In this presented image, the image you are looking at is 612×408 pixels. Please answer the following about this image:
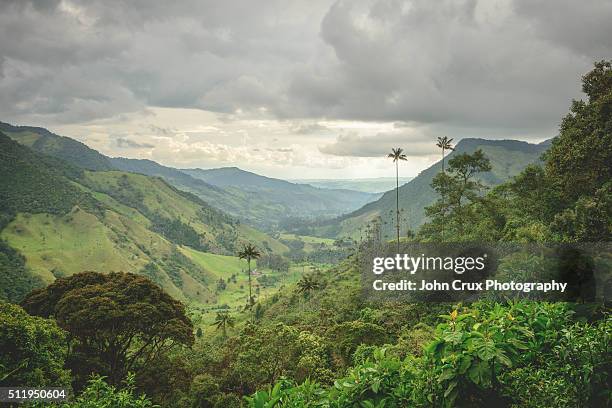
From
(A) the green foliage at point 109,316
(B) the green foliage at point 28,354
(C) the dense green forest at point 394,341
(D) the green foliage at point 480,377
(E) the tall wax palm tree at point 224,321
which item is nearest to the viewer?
(D) the green foliage at point 480,377

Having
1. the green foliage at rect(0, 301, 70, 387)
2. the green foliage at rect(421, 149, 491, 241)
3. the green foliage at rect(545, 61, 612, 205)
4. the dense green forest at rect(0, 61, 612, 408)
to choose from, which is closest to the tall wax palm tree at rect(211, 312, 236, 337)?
the dense green forest at rect(0, 61, 612, 408)

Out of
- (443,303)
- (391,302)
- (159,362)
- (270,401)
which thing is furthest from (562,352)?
(391,302)

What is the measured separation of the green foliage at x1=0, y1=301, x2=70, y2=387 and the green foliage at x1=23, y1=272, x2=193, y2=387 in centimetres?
643

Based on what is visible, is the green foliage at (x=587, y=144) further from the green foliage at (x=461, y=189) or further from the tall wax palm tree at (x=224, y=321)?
the tall wax palm tree at (x=224, y=321)

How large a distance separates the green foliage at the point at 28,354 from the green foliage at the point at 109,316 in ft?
21.1

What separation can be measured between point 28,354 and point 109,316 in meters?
8.04

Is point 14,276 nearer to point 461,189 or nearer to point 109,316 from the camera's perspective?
point 109,316

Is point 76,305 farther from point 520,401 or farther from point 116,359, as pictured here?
point 520,401

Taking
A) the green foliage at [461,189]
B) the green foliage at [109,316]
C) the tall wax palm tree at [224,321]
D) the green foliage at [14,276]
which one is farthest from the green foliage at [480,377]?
the green foliage at [14,276]

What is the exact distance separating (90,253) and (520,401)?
191 m

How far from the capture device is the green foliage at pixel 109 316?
20.2 metres

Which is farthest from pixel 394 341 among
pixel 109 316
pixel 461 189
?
pixel 461 189

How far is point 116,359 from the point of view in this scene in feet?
72.8

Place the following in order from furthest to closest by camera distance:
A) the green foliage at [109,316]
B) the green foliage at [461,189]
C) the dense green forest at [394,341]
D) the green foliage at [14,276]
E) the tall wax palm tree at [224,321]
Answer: the green foliage at [14,276], the tall wax palm tree at [224,321], the green foliage at [461,189], the green foliage at [109,316], the dense green forest at [394,341]
